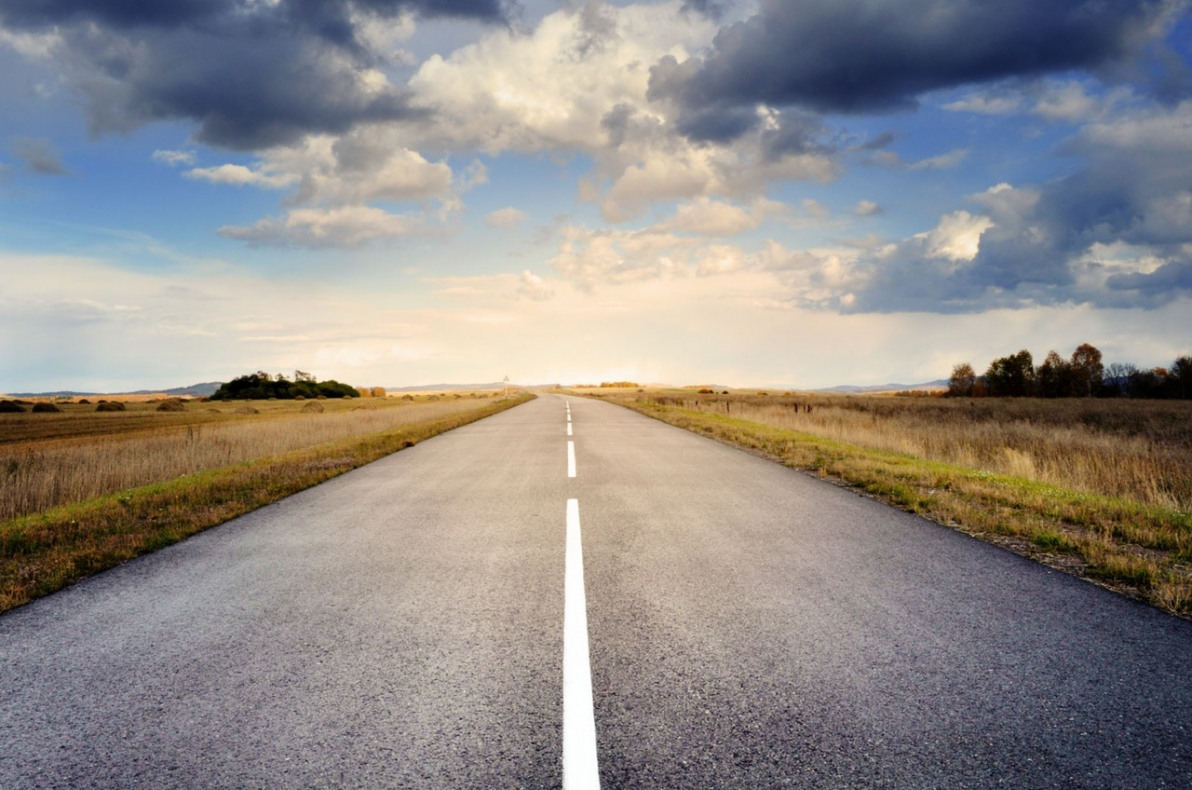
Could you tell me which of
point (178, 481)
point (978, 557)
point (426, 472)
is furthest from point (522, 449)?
point (978, 557)

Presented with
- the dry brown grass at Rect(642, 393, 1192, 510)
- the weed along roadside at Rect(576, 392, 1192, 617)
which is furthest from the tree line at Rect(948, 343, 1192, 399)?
the weed along roadside at Rect(576, 392, 1192, 617)

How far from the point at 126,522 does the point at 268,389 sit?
7452cm

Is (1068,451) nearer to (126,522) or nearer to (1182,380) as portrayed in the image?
(126,522)

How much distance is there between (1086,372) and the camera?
79500mm

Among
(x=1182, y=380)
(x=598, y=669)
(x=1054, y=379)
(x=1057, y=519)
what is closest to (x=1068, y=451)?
(x=1057, y=519)

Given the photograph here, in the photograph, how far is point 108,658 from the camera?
148 inches

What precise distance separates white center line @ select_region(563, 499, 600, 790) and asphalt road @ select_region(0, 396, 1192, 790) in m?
0.02

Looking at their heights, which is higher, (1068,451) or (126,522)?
(126,522)

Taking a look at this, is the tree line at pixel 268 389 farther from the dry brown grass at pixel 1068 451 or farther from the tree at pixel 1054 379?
the tree at pixel 1054 379

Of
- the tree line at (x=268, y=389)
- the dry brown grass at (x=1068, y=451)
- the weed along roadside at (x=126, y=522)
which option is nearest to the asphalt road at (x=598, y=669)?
the weed along roadside at (x=126, y=522)

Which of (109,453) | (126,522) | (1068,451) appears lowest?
(1068,451)

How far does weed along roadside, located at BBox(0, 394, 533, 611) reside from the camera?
5.62 meters

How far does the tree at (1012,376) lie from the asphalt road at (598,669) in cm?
9597

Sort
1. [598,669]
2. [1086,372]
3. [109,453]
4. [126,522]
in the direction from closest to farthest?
[598,669] < [126,522] < [109,453] < [1086,372]
